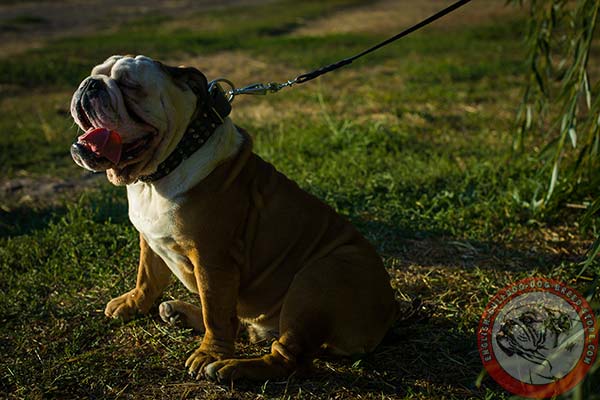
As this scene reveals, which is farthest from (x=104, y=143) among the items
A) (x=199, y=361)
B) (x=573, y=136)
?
(x=573, y=136)

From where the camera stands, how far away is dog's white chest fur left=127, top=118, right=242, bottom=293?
2678 mm

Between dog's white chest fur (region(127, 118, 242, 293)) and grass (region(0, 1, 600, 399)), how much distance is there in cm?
55

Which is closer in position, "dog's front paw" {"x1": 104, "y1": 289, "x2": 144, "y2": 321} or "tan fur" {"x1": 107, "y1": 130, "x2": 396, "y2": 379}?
"tan fur" {"x1": 107, "y1": 130, "x2": 396, "y2": 379}

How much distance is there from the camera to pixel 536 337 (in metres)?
3.03

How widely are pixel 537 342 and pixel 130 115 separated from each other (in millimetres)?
1987

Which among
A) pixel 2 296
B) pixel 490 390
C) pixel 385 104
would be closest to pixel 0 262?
pixel 2 296

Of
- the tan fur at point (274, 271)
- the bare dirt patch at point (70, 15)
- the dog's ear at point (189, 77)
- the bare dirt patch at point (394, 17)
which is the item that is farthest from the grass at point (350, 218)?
the bare dirt patch at point (394, 17)

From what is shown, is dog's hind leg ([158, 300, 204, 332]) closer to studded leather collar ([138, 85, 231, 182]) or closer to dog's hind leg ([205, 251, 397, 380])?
dog's hind leg ([205, 251, 397, 380])

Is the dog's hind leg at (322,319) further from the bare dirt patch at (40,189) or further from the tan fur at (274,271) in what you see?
the bare dirt patch at (40,189)

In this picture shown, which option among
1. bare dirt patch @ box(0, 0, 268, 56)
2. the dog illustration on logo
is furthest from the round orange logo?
bare dirt patch @ box(0, 0, 268, 56)

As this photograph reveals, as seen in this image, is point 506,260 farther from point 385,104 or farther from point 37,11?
point 37,11

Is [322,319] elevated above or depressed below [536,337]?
above

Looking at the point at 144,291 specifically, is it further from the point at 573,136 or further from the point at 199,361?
the point at 573,136

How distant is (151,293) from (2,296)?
830 millimetres
